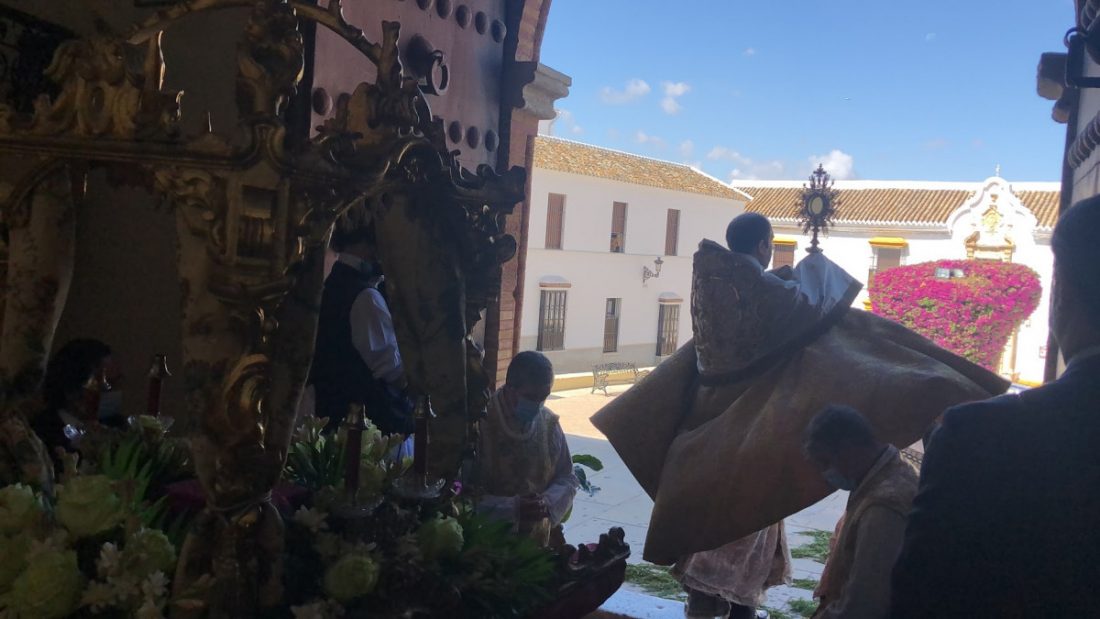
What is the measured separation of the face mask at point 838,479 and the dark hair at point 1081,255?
1.20 metres

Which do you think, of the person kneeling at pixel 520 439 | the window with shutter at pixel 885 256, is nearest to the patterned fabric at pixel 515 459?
the person kneeling at pixel 520 439

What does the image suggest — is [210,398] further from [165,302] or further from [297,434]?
[165,302]

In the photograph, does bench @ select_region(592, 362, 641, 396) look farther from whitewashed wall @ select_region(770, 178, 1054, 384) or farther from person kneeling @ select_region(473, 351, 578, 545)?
person kneeling @ select_region(473, 351, 578, 545)

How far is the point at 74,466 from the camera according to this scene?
190 centimetres

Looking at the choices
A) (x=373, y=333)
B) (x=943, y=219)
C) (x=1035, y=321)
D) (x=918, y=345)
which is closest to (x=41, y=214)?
(x=373, y=333)

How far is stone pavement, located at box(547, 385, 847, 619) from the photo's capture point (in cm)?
356

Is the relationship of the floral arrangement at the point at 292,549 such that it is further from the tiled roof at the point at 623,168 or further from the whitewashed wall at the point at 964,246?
the whitewashed wall at the point at 964,246

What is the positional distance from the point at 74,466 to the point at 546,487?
1.81 m

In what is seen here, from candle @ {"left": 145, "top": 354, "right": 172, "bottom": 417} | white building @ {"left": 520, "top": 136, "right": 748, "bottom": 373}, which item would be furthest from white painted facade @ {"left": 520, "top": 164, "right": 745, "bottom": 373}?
candle @ {"left": 145, "top": 354, "right": 172, "bottom": 417}

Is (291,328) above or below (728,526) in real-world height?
above

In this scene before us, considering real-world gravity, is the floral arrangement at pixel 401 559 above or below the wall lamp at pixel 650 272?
below

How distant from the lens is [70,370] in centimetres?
270

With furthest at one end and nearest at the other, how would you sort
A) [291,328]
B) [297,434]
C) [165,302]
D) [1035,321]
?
1. [1035,321]
2. [165,302]
3. [297,434]
4. [291,328]

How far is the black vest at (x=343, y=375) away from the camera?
3121 mm
